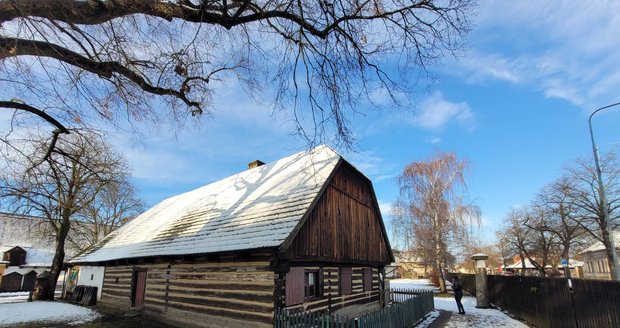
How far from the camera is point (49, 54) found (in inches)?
217

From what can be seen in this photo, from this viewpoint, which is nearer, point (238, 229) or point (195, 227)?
point (238, 229)

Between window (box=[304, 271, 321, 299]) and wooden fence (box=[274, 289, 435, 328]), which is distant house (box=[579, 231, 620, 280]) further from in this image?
window (box=[304, 271, 321, 299])

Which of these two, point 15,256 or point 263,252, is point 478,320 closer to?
point 263,252

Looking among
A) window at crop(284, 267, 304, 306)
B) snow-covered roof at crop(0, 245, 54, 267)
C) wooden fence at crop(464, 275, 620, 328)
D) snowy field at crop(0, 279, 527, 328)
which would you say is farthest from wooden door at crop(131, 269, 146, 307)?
snow-covered roof at crop(0, 245, 54, 267)

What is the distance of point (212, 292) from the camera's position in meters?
11.8

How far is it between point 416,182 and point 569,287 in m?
18.1

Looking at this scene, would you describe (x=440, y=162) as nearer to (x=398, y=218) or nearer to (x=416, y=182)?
(x=416, y=182)

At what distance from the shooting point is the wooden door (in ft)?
52.9

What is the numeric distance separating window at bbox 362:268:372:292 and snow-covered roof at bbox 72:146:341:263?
5737mm

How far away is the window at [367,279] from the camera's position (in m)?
15.8

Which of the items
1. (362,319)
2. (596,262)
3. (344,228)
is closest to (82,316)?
(344,228)

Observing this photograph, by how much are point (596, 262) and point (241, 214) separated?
182 feet

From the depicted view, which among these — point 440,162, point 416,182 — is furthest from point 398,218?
point 440,162

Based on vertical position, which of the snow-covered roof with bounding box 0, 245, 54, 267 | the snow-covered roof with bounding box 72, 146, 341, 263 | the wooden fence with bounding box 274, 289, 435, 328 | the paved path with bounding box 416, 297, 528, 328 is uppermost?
the snow-covered roof with bounding box 72, 146, 341, 263
